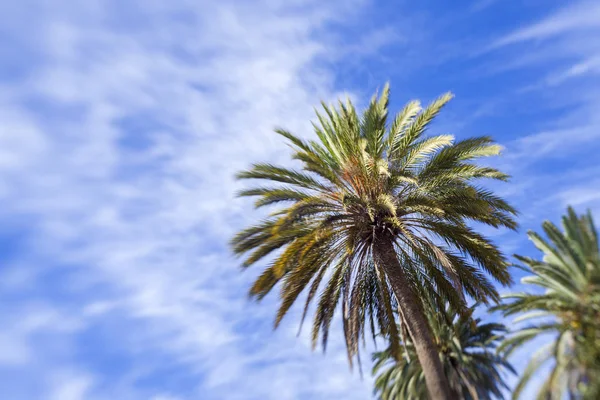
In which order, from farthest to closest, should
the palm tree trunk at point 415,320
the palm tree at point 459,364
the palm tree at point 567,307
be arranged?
the palm tree at point 459,364, the palm tree trunk at point 415,320, the palm tree at point 567,307

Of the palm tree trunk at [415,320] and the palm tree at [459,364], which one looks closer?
the palm tree trunk at [415,320]

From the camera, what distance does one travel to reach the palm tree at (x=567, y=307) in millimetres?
15766

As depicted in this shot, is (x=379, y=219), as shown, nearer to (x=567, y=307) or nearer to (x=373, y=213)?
(x=373, y=213)

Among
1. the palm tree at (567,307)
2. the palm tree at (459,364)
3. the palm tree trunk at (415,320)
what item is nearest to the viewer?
the palm tree at (567,307)

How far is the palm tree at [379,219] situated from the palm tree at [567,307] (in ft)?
6.97

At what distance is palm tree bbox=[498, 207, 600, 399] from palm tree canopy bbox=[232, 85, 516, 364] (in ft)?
6.66

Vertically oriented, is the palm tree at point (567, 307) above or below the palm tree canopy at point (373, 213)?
below

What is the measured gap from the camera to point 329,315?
68.3 ft

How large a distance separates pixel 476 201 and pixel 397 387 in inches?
382

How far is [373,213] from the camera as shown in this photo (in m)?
19.7

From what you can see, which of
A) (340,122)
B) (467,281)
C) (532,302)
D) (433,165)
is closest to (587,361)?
(532,302)

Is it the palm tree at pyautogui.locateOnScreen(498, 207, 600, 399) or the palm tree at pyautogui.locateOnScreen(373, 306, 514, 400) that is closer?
the palm tree at pyautogui.locateOnScreen(498, 207, 600, 399)

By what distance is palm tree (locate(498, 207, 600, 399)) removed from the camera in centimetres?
1577

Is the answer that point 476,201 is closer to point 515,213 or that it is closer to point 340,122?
point 515,213
